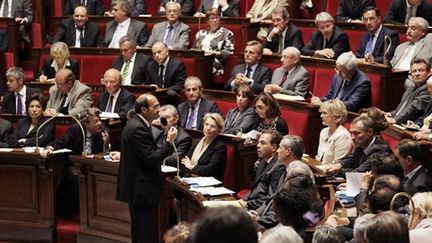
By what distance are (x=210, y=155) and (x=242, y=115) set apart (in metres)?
0.60

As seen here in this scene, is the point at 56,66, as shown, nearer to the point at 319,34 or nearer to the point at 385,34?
the point at 319,34

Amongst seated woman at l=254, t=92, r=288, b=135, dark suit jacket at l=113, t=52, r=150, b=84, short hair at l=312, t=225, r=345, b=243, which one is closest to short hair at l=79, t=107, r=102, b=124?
seated woman at l=254, t=92, r=288, b=135

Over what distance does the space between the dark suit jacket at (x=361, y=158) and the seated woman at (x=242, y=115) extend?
38.3 inches

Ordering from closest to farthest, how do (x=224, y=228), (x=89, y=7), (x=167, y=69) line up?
(x=224, y=228)
(x=167, y=69)
(x=89, y=7)

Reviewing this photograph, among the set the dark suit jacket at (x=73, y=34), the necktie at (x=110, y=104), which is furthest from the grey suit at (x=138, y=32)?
the necktie at (x=110, y=104)

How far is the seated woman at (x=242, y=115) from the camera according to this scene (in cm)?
577

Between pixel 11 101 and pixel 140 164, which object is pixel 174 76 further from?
pixel 140 164

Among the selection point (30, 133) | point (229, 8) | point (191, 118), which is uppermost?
point (229, 8)

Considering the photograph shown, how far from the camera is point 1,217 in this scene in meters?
5.73

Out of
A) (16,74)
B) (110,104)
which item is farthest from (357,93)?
(16,74)

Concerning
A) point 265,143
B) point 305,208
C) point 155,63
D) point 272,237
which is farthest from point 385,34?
point 272,237

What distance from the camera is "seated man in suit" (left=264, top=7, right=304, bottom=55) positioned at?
7059mm

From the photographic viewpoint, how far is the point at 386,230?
256 cm

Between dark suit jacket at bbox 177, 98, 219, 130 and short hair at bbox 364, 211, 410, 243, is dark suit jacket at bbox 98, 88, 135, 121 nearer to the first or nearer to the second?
dark suit jacket at bbox 177, 98, 219, 130
